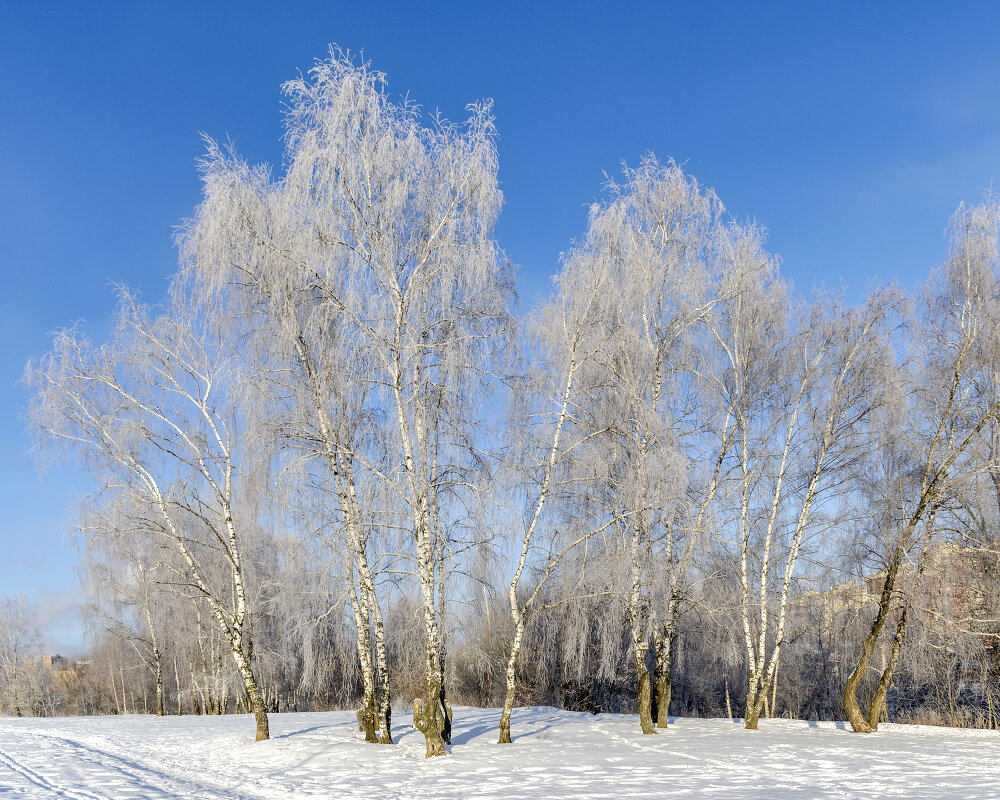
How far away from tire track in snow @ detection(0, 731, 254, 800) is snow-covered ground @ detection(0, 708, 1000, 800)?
0.02 metres

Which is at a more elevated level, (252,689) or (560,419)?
(560,419)

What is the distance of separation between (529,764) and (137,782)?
196 inches

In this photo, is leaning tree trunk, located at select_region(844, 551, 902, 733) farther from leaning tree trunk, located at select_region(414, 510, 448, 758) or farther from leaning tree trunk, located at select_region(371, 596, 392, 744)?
leaning tree trunk, located at select_region(371, 596, 392, 744)

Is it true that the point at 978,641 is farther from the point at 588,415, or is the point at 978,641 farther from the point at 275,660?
the point at 275,660

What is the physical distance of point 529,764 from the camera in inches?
392

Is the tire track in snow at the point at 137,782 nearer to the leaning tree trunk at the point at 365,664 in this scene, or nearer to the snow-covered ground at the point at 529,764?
the snow-covered ground at the point at 529,764

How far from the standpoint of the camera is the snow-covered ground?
819 cm

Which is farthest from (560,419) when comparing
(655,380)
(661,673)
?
(661,673)

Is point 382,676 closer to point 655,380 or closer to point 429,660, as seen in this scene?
point 429,660

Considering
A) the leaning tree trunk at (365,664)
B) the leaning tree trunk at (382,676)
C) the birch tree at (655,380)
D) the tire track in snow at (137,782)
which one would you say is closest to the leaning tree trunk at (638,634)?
the birch tree at (655,380)

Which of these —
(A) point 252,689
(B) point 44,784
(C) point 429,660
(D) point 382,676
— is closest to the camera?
(B) point 44,784

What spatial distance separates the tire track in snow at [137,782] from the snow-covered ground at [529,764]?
0.9 inches

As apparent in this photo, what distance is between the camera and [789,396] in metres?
15.4

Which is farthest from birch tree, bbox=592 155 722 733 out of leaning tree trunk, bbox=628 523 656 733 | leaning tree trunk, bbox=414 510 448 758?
leaning tree trunk, bbox=414 510 448 758
